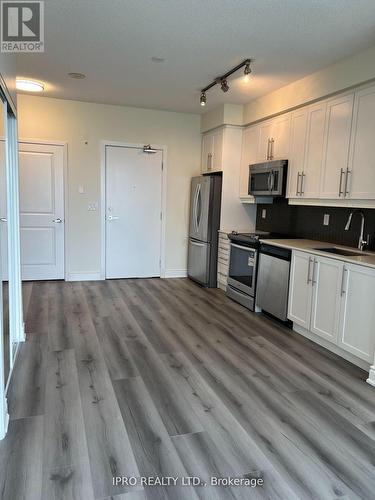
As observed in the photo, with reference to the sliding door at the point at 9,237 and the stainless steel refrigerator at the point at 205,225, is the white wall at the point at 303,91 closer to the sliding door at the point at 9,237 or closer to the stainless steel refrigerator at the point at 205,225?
the stainless steel refrigerator at the point at 205,225

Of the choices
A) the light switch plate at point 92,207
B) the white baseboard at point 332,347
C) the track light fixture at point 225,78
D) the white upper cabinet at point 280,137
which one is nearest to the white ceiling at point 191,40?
the track light fixture at point 225,78

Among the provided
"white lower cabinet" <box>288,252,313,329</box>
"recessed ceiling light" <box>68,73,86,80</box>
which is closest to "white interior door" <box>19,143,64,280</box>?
"recessed ceiling light" <box>68,73,86,80</box>

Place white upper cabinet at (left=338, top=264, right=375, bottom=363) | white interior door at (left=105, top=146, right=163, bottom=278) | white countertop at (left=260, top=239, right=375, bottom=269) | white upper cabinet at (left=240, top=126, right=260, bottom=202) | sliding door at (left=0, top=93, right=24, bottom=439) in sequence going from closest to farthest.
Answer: sliding door at (left=0, top=93, right=24, bottom=439) < white upper cabinet at (left=338, top=264, right=375, bottom=363) < white countertop at (left=260, top=239, right=375, bottom=269) < white upper cabinet at (left=240, top=126, right=260, bottom=202) < white interior door at (left=105, top=146, right=163, bottom=278)

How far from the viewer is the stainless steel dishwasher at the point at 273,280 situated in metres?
3.80

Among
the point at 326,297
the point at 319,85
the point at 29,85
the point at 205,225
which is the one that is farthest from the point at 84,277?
the point at 319,85

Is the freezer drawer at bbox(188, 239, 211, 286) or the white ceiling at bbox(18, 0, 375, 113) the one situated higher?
the white ceiling at bbox(18, 0, 375, 113)

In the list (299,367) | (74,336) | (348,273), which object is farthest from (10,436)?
(348,273)

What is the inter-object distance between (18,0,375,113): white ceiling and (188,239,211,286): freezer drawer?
85.2 inches

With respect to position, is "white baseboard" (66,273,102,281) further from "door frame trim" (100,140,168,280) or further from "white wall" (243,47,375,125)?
"white wall" (243,47,375,125)

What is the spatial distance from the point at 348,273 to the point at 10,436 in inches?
103

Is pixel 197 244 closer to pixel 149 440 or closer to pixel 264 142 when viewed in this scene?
pixel 264 142

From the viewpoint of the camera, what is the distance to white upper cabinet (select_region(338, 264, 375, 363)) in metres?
2.79

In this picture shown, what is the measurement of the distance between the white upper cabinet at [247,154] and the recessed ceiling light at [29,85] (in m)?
2.73

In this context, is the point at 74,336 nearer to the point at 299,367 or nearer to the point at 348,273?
the point at 299,367
